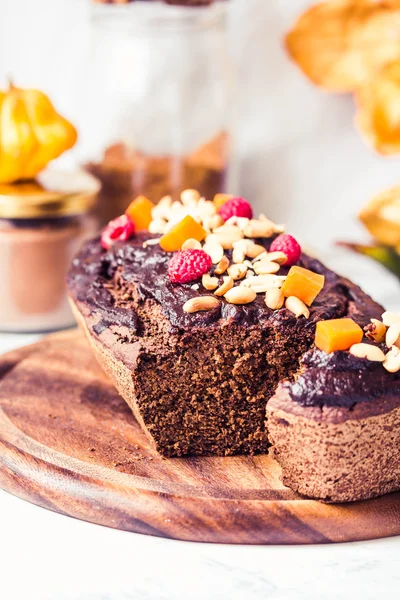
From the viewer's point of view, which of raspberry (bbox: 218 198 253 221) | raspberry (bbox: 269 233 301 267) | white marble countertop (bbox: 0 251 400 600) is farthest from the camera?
raspberry (bbox: 218 198 253 221)

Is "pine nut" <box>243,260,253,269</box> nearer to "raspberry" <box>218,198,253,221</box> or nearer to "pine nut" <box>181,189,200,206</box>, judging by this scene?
"raspberry" <box>218,198,253,221</box>

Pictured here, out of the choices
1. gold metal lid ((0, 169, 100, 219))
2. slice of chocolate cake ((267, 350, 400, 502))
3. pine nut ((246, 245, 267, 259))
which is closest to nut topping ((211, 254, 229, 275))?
pine nut ((246, 245, 267, 259))

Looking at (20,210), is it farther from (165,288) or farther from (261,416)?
(261,416)

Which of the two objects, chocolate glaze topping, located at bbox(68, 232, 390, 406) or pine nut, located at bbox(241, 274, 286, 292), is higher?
pine nut, located at bbox(241, 274, 286, 292)

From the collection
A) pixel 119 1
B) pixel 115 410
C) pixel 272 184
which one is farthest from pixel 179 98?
pixel 115 410

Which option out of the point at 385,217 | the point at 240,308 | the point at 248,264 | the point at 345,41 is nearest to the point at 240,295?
the point at 240,308

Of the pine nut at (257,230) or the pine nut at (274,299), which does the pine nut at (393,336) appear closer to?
the pine nut at (274,299)
